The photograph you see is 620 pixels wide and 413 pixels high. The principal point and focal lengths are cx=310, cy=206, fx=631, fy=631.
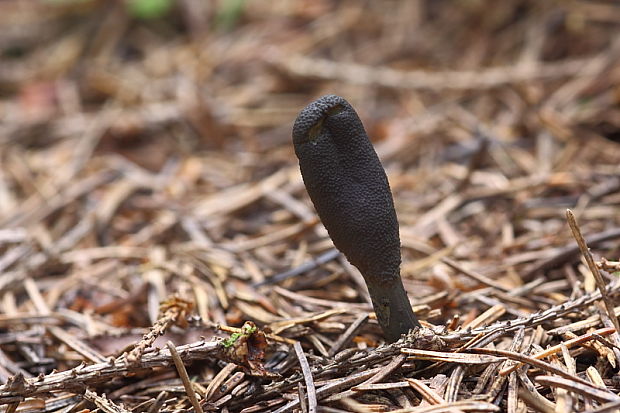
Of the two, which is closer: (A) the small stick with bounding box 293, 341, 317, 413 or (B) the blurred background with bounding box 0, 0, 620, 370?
(A) the small stick with bounding box 293, 341, 317, 413

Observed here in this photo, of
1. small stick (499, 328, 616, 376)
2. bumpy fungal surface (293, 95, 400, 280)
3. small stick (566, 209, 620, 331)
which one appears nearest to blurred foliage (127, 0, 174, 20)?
bumpy fungal surface (293, 95, 400, 280)

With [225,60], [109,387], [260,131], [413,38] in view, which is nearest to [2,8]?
[225,60]

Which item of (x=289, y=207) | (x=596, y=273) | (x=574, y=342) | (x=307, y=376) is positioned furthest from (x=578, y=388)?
(x=289, y=207)

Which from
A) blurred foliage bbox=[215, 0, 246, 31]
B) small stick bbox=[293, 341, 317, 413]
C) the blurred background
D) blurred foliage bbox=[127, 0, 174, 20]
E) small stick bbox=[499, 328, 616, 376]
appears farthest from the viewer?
blurred foliage bbox=[215, 0, 246, 31]

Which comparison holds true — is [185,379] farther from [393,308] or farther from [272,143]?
[272,143]

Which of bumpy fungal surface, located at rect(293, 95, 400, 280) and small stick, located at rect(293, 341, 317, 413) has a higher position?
bumpy fungal surface, located at rect(293, 95, 400, 280)

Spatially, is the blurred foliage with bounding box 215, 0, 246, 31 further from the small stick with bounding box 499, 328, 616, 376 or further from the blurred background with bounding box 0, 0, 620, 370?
the small stick with bounding box 499, 328, 616, 376
